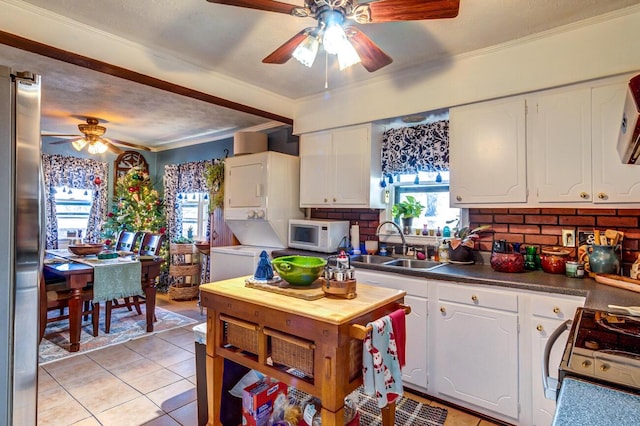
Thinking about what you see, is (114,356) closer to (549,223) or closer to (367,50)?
(367,50)

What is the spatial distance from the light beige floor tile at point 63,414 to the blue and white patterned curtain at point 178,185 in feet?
8.75

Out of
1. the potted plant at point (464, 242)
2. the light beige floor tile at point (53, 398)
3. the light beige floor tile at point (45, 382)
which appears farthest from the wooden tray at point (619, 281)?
the light beige floor tile at point (45, 382)

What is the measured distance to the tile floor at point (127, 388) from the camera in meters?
2.15

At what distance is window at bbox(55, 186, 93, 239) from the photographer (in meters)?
5.05

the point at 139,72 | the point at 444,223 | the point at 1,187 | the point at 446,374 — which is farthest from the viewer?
the point at 444,223

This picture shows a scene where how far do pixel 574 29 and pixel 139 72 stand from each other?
9.44 ft

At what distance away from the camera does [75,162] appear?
5164 mm

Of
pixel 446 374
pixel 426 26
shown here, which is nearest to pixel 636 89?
pixel 426 26

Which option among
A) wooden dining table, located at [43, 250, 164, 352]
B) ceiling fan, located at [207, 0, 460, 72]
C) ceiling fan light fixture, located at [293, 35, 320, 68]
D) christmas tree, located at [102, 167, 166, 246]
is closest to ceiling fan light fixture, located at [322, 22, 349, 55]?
ceiling fan, located at [207, 0, 460, 72]

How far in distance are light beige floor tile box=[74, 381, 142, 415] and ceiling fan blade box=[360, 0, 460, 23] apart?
2.79 m

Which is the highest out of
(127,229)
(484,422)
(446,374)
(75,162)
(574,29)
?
(574,29)

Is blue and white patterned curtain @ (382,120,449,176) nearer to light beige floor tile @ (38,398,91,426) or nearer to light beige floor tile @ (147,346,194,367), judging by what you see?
light beige floor tile @ (147,346,194,367)

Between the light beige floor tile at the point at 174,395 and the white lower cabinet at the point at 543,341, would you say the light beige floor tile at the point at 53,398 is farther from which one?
the white lower cabinet at the point at 543,341

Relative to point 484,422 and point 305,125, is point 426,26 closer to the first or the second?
point 305,125
